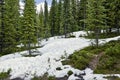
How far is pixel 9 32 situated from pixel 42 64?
69.8 feet

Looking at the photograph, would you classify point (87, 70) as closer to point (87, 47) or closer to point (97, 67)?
point (97, 67)

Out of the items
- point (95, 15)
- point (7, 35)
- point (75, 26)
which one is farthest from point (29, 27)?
point (75, 26)

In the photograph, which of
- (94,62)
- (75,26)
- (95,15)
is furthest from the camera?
(75,26)

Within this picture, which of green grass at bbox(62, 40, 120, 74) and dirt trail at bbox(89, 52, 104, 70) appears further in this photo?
dirt trail at bbox(89, 52, 104, 70)

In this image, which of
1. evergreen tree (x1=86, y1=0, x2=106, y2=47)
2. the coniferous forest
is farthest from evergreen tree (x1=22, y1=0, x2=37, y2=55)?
evergreen tree (x1=86, y1=0, x2=106, y2=47)

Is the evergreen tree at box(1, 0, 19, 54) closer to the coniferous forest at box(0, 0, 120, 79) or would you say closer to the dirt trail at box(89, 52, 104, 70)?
the coniferous forest at box(0, 0, 120, 79)

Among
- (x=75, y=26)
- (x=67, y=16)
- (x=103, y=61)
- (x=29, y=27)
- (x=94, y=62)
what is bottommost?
(x=94, y=62)

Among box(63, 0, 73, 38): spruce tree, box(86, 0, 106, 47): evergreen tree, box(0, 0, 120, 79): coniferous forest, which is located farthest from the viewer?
box(63, 0, 73, 38): spruce tree

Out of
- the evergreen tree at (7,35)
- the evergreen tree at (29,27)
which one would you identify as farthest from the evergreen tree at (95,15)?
the evergreen tree at (7,35)

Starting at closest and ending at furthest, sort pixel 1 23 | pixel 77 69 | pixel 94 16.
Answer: pixel 77 69, pixel 94 16, pixel 1 23

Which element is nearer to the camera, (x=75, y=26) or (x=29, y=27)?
(x=29, y=27)

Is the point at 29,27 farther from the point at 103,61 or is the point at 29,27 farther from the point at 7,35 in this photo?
the point at 103,61

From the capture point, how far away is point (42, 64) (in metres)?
34.1

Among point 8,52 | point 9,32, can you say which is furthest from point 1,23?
point 8,52
